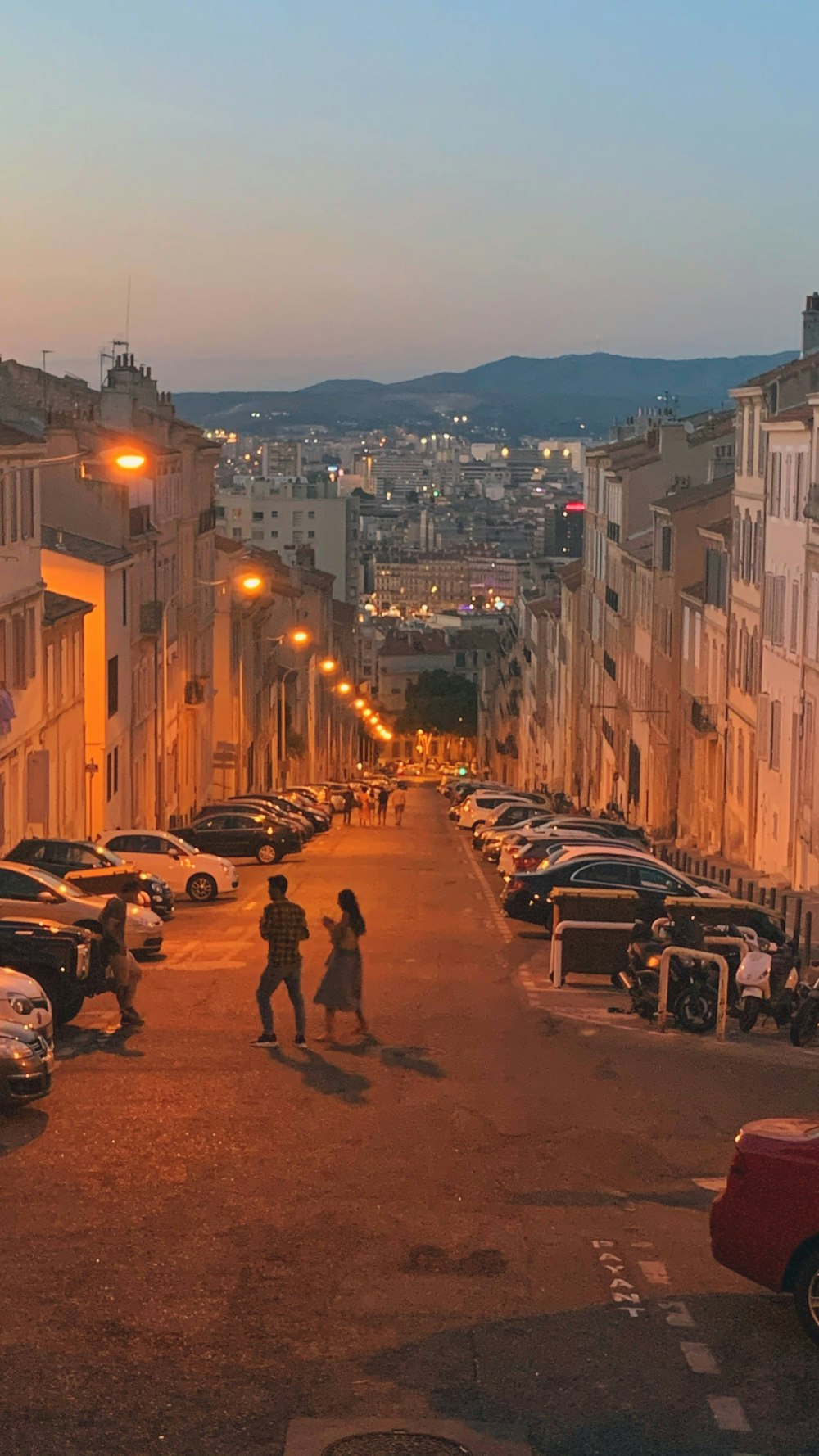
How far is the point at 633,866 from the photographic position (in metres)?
30.5

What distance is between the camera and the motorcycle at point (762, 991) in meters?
21.2

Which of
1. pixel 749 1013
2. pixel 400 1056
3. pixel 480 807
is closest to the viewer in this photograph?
pixel 400 1056

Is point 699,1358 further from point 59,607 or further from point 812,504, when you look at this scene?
point 59,607

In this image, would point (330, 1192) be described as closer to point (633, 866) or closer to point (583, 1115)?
point (583, 1115)

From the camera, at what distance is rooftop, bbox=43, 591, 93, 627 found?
136ft

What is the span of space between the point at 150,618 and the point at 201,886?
746 inches

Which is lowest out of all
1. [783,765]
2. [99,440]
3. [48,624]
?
[783,765]

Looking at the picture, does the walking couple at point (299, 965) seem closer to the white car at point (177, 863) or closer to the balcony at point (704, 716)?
the white car at point (177, 863)

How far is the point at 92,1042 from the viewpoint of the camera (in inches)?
772

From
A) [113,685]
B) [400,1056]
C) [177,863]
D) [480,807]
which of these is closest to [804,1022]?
[400,1056]

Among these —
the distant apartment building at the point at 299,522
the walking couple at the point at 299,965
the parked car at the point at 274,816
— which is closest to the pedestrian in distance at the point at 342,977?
the walking couple at the point at 299,965

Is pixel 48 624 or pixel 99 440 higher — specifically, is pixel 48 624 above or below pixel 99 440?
below

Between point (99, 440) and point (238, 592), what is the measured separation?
92.9 ft

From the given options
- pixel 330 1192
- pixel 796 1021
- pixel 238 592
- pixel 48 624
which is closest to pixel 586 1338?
pixel 330 1192
